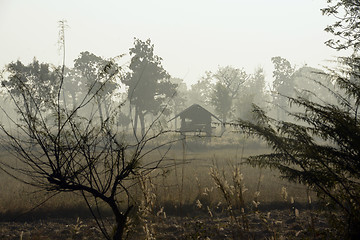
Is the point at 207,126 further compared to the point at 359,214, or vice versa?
the point at 207,126

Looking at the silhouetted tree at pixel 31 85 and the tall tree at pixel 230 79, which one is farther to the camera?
the tall tree at pixel 230 79

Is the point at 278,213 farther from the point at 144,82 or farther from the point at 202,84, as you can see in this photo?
the point at 202,84

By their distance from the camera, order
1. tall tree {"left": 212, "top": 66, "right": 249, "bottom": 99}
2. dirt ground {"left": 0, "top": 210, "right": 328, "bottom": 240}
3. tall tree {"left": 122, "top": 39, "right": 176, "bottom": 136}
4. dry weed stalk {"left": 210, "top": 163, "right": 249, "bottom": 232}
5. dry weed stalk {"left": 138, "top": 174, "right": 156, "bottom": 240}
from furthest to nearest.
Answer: tall tree {"left": 212, "top": 66, "right": 249, "bottom": 99} < tall tree {"left": 122, "top": 39, "right": 176, "bottom": 136} < dirt ground {"left": 0, "top": 210, "right": 328, "bottom": 240} < dry weed stalk {"left": 210, "top": 163, "right": 249, "bottom": 232} < dry weed stalk {"left": 138, "top": 174, "right": 156, "bottom": 240}

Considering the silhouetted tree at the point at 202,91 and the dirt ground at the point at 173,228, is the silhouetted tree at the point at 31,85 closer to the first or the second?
the dirt ground at the point at 173,228

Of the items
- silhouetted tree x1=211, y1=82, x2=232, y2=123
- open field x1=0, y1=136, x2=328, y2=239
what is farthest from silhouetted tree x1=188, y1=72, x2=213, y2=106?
open field x1=0, y1=136, x2=328, y2=239

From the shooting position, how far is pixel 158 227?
740 cm

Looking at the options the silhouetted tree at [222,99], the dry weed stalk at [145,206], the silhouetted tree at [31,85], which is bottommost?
the dry weed stalk at [145,206]

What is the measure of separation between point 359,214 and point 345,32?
9438 mm

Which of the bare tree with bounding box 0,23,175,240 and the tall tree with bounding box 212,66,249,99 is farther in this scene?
the tall tree with bounding box 212,66,249,99

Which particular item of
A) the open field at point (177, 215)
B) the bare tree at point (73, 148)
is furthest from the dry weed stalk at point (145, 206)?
the open field at point (177, 215)

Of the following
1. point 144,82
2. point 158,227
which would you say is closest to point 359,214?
point 158,227

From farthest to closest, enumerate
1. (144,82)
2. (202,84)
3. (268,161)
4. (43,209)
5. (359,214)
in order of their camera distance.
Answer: (202,84) → (144,82) → (43,209) → (268,161) → (359,214)

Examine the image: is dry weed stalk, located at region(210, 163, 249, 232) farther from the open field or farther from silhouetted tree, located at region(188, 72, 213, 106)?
silhouetted tree, located at region(188, 72, 213, 106)

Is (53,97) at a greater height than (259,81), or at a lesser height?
lesser
